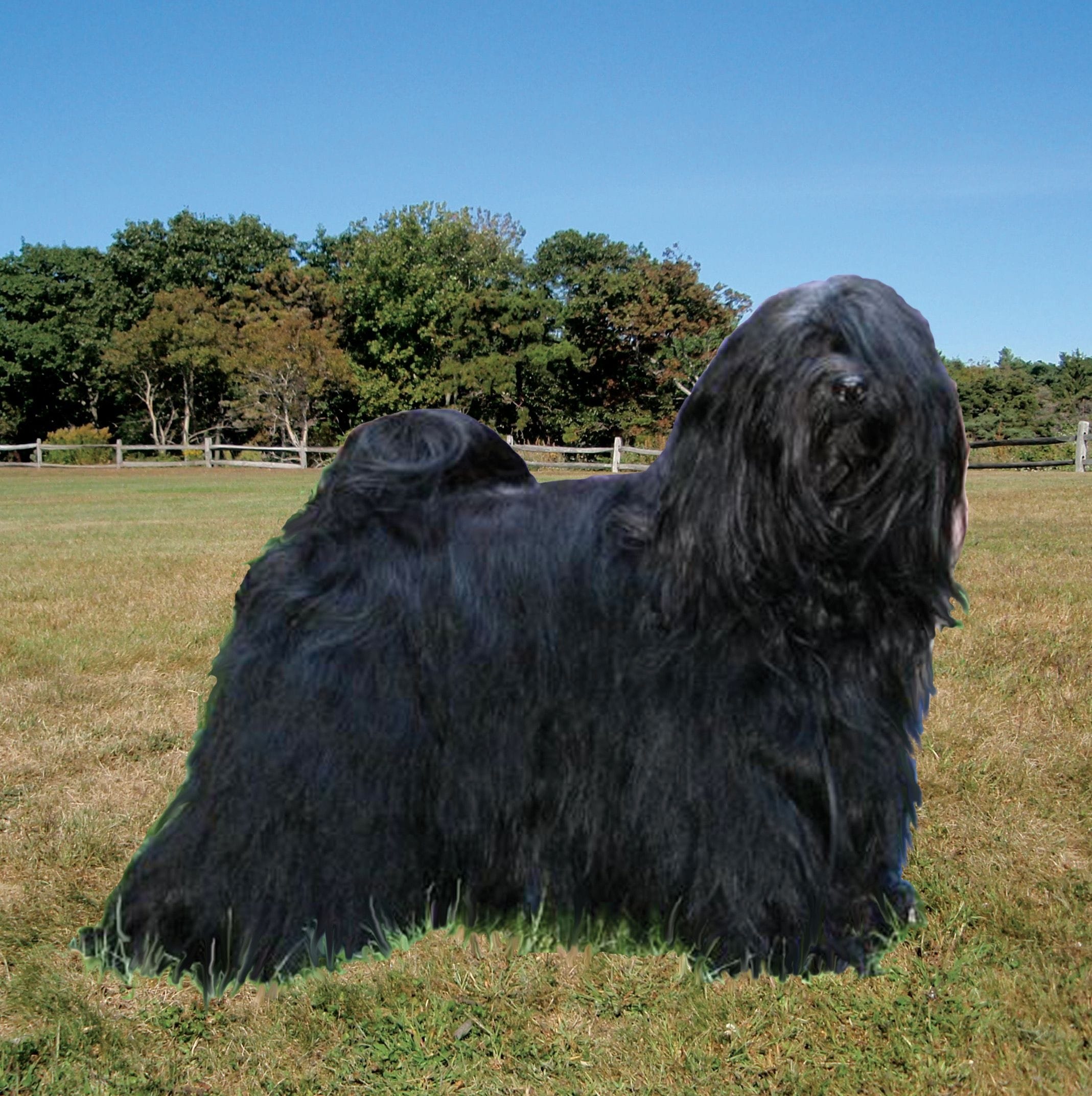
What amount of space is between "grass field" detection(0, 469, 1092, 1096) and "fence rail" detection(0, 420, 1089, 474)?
17539mm

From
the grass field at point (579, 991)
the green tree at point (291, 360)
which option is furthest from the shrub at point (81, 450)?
the grass field at point (579, 991)

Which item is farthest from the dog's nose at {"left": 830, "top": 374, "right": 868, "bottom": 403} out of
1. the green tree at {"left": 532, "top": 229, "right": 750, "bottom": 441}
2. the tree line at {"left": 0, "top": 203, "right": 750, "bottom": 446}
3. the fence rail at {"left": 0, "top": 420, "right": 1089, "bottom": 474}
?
the green tree at {"left": 532, "top": 229, "right": 750, "bottom": 441}

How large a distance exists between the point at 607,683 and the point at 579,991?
86cm

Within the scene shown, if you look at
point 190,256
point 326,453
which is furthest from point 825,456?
point 190,256

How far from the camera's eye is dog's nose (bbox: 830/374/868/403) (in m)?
1.85

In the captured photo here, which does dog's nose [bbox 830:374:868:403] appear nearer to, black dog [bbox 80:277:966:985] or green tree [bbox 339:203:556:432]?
black dog [bbox 80:277:966:985]

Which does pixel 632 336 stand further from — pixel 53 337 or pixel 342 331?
pixel 53 337

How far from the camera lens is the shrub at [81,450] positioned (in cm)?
3609

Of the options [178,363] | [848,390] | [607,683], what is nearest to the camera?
[848,390]

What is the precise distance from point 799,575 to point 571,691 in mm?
545

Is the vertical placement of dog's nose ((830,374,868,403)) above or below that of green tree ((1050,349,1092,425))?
below

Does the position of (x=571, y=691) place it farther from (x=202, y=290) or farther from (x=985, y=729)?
(x=202, y=290)

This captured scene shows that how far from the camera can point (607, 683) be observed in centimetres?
211

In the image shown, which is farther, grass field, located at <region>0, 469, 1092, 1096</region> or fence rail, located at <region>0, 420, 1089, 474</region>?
fence rail, located at <region>0, 420, 1089, 474</region>
